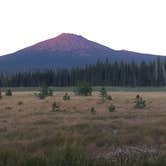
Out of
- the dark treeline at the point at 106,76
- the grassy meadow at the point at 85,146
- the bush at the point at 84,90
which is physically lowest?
Answer: the grassy meadow at the point at 85,146

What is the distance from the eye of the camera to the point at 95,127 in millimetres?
16234

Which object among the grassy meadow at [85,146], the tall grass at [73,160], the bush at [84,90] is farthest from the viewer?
the bush at [84,90]

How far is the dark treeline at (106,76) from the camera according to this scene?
11650 cm

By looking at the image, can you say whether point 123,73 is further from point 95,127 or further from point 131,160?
point 131,160

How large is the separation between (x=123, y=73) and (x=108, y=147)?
10635cm

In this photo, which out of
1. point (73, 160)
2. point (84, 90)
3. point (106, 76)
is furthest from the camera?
point (106, 76)

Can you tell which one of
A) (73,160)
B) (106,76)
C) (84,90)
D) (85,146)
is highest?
(106,76)

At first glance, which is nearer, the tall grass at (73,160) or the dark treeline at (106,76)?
the tall grass at (73,160)

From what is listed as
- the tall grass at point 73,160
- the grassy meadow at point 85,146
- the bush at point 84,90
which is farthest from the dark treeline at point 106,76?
the tall grass at point 73,160

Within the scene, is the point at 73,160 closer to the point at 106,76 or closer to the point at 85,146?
the point at 85,146

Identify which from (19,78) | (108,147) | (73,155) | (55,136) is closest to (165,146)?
(108,147)

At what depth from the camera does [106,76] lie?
4724 inches

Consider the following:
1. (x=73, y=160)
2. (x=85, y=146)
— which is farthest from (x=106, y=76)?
(x=73, y=160)

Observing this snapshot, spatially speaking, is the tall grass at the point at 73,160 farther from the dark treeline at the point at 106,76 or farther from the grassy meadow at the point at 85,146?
the dark treeline at the point at 106,76
